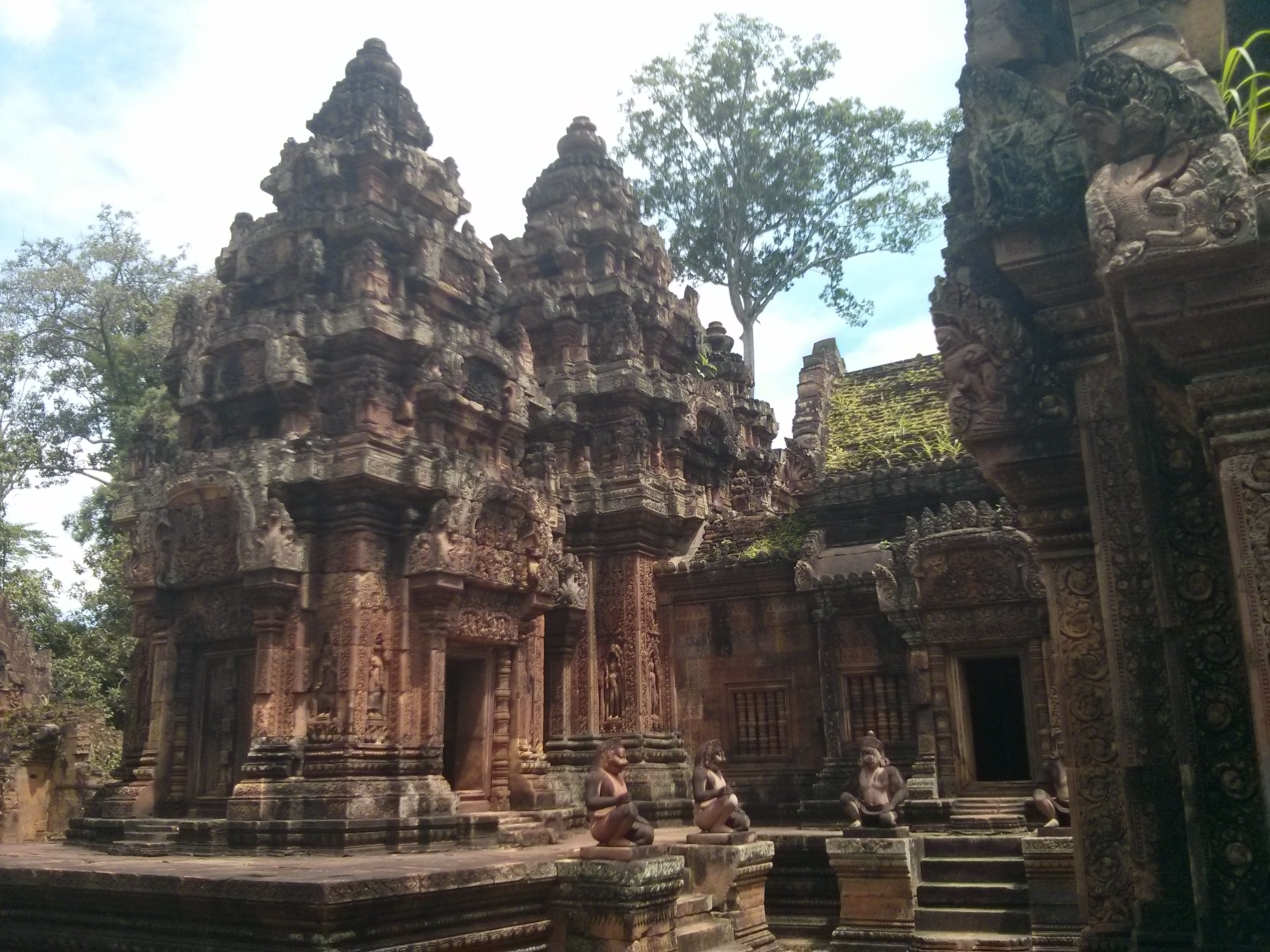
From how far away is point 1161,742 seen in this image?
3.82 meters

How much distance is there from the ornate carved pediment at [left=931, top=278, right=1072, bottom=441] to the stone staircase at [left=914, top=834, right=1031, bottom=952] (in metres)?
6.61

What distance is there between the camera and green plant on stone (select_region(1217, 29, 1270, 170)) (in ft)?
10.7

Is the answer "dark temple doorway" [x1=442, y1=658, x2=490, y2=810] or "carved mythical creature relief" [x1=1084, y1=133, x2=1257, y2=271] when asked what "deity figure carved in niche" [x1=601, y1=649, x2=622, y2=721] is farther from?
"carved mythical creature relief" [x1=1084, y1=133, x2=1257, y2=271]

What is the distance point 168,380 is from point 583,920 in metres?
9.01

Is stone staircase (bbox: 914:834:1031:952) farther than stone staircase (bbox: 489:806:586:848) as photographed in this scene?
No

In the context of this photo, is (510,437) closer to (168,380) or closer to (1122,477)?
(168,380)

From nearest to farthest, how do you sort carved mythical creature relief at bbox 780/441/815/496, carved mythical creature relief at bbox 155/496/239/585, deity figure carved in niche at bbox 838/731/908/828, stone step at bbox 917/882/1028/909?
1. stone step at bbox 917/882/1028/909
2. deity figure carved in niche at bbox 838/731/908/828
3. carved mythical creature relief at bbox 155/496/239/585
4. carved mythical creature relief at bbox 780/441/815/496

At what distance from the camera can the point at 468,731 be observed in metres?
12.5

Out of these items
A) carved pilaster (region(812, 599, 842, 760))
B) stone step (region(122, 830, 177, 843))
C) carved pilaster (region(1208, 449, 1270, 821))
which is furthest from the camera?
carved pilaster (region(812, 599, 842, 760))

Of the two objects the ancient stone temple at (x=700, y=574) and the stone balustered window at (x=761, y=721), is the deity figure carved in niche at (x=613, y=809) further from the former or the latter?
the stone balustered window at (x=761, y=721)

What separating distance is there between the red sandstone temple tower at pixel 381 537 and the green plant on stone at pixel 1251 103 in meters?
9.06

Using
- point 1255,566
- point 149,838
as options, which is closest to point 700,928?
point 149,838

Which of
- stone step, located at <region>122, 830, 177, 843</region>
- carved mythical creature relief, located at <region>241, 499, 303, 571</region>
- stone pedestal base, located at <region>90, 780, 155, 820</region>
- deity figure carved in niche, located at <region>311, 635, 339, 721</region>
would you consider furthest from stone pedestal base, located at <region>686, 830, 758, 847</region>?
stone pedestal base, located at <region>90, 780, 155, 820</region>

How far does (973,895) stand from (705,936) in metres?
2.79
